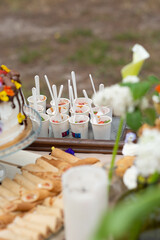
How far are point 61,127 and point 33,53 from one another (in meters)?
A: 3.33

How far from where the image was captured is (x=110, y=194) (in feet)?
3.60

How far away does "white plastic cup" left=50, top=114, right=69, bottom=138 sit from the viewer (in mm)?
1709

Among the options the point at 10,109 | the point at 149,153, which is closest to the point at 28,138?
the point at 10,109

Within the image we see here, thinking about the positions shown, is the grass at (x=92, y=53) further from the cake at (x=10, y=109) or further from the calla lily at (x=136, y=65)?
the calla lily at (x=136, y=65)

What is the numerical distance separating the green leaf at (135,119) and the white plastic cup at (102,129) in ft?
1.86

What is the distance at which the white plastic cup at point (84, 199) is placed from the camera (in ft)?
3.10

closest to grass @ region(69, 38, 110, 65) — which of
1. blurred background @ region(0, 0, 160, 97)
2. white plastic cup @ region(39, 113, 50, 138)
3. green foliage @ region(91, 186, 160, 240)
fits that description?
blurred background @ region(0, 0, 160, 97)

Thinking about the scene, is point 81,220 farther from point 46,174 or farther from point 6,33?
point 6,33

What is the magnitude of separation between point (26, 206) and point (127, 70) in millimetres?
513

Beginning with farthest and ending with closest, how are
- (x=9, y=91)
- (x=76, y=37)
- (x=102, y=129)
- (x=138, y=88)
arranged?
(x=76, y=37)
(x=102, y=129)
(x=9, y=91)
(x=138, y=88)

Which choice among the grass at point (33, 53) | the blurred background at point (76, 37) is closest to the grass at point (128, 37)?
the blurred background at point (76, 37)

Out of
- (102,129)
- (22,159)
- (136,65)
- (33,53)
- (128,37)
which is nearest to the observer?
(136,65)

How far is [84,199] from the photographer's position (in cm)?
93

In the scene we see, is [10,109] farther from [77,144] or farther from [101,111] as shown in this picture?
[101,111]
